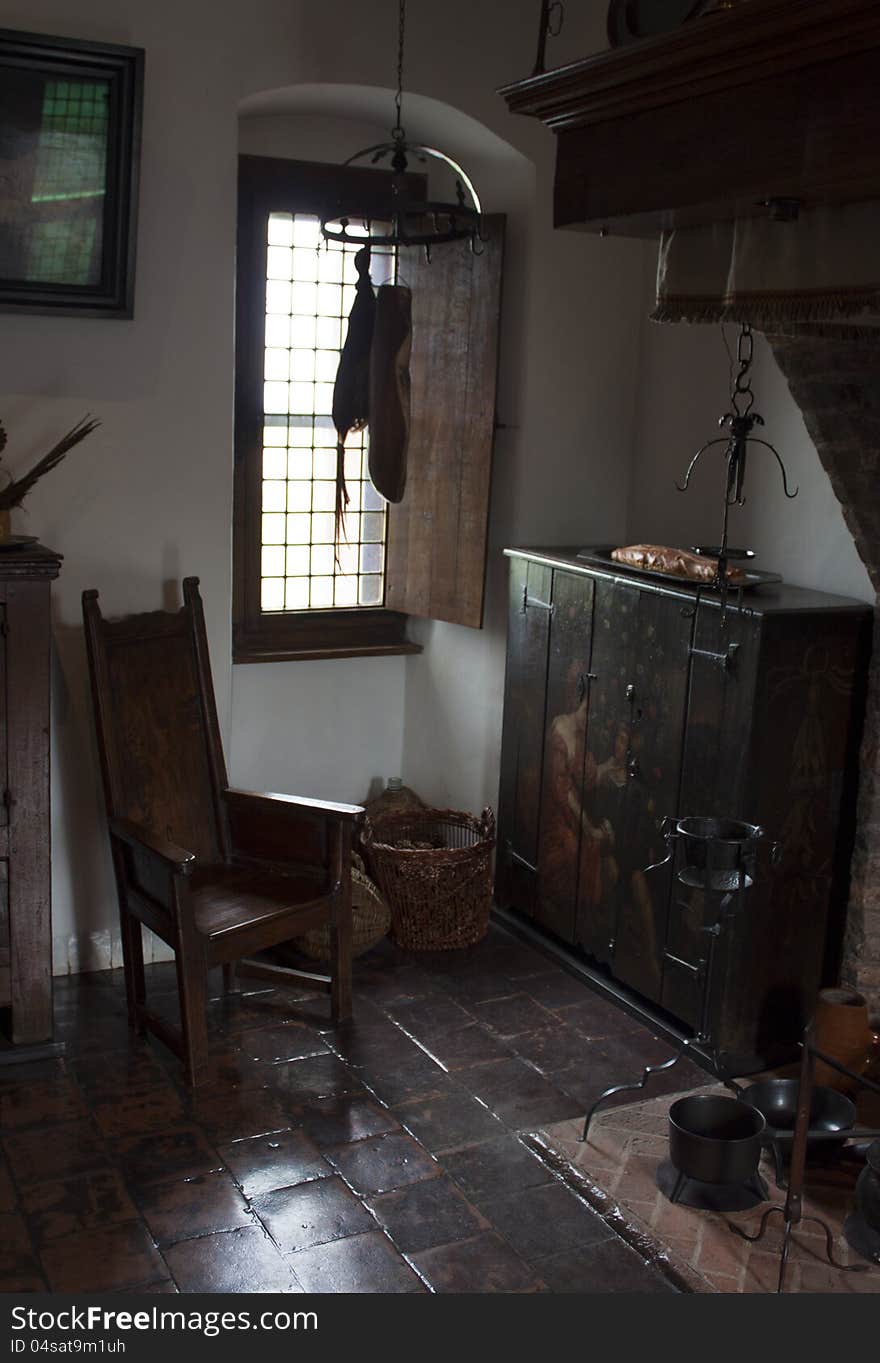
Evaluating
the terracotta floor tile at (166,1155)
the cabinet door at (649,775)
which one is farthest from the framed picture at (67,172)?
the terracotta floor tile at (166,1155)

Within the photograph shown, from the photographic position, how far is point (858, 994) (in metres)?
4.20

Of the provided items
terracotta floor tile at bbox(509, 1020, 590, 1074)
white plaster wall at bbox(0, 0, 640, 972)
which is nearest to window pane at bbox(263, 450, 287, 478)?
white plaster wall at bbox(0, 0, 640, 972)

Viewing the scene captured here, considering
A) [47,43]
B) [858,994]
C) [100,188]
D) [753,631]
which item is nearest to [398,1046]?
[858,994]

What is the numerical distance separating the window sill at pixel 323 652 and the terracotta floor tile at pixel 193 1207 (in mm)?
2520

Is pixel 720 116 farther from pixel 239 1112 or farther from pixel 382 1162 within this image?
pixel 239 1112

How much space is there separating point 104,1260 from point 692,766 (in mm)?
2228

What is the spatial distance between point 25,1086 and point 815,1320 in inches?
97.4

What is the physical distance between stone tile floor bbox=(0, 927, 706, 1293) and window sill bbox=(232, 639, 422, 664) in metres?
1.43

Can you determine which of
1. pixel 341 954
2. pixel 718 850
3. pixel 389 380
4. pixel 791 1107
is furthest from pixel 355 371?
pixel 791 1107

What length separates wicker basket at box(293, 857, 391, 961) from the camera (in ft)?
16.1

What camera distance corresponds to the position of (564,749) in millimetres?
4980

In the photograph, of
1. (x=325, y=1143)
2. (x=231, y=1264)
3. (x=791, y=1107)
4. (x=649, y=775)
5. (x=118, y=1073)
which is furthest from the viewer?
(x=649, y=775)

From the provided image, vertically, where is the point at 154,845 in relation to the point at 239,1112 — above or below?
above

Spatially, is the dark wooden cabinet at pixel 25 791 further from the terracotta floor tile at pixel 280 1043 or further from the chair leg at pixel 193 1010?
the terracotta floor tile at pixel 280 1043
